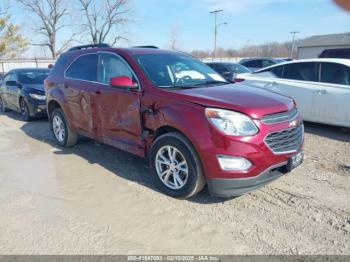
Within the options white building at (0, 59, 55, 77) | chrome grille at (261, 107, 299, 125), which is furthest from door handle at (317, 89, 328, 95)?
white building at (0, 59, 55, 77)

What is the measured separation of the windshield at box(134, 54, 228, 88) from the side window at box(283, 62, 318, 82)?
3.13 m

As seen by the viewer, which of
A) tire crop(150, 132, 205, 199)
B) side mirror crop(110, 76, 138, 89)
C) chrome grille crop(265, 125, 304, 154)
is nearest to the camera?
chrome grille crop(265, 125, 304, 154)

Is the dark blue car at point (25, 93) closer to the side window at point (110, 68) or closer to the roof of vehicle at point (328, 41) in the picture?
the side window at point (110, 68)

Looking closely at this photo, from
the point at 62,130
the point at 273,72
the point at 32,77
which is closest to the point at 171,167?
the point at 62,130

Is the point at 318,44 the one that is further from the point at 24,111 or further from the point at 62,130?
the point at 62,130

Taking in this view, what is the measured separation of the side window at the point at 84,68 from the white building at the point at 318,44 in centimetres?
4128

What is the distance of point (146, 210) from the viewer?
385 centimetres

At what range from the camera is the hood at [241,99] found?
3.66 meters

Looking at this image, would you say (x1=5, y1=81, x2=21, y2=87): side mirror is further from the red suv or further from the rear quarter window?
the rear quarter window

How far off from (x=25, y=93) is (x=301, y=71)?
708cm

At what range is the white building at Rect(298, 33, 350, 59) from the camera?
4209 centimetres

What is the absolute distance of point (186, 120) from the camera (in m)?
3.78

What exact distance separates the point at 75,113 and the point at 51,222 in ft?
8.56

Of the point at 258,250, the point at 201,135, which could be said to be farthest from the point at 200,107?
the point at 258,250
